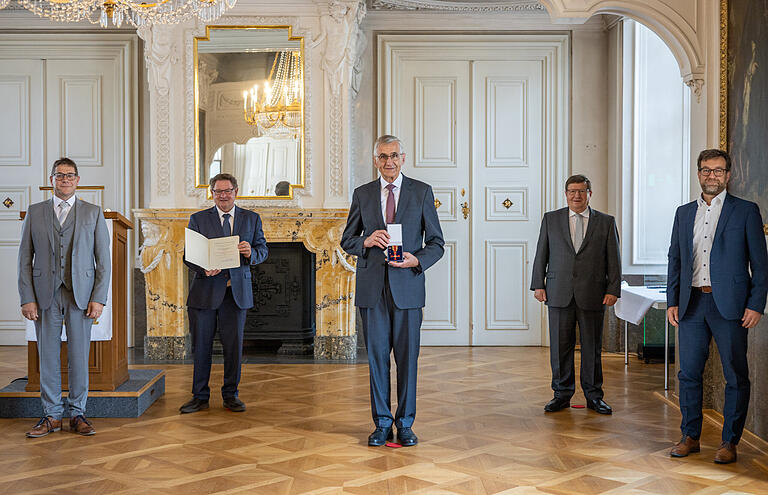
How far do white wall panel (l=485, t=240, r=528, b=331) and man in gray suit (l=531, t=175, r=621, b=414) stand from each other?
9.94 feet

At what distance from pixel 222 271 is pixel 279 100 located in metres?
2.84

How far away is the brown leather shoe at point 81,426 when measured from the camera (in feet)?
14.7

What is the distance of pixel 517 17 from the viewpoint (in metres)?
8.20

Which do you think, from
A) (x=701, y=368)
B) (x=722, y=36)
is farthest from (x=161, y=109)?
(x=701, y=368)

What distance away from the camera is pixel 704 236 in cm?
402

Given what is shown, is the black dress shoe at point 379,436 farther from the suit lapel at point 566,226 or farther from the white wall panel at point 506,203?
the white wall panel at point 506,203

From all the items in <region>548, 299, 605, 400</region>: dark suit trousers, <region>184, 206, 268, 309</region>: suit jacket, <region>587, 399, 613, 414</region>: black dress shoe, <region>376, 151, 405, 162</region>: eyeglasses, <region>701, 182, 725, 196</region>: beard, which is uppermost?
<region>376, 151, 405, 162</region>: eyeglasses

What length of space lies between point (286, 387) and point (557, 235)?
2324 millimetres

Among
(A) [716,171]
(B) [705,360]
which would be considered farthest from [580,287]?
(A) [716,171]

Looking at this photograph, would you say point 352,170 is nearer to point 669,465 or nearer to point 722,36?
point 722,36

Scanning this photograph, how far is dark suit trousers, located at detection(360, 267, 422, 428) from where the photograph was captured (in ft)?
14.0

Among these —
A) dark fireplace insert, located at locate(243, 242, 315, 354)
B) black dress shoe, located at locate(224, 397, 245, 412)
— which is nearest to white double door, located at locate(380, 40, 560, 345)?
dark fireplace insert, located at locate(243, 242, 315, 354)

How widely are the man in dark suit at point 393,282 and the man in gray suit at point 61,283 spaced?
1467 mm

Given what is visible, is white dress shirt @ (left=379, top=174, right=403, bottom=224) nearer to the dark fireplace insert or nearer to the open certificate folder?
the open certificate folder
